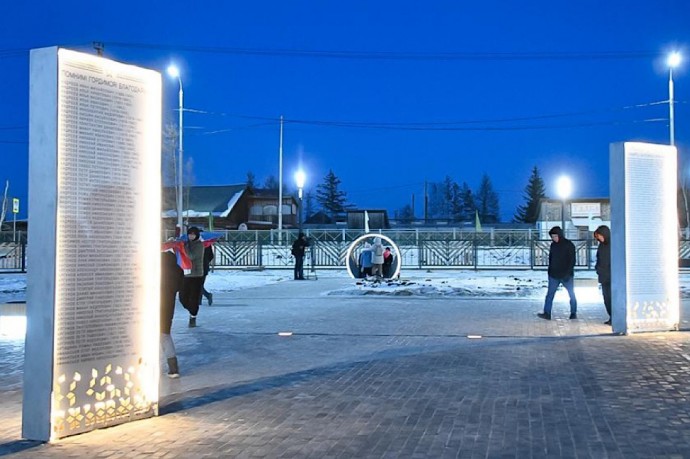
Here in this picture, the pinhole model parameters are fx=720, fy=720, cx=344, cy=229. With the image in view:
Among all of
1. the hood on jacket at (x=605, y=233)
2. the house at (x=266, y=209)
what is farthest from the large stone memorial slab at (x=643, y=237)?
the house at (x=266, y=209)

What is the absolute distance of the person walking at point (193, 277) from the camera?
11320 millimetres

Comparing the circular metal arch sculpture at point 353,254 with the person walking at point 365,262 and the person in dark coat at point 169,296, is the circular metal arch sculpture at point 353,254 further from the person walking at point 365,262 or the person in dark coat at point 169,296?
the person in dark coat at point 169,296

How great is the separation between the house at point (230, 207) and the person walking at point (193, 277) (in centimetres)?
4343

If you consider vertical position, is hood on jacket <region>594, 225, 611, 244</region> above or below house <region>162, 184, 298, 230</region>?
below

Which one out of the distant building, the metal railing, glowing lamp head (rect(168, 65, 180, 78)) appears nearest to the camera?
the metal railing

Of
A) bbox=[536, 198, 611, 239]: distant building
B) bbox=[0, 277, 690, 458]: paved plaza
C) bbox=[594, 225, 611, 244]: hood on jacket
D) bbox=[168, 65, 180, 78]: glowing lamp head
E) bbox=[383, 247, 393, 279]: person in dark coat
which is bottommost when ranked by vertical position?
bbox=[0, 277, 690, 458]: paved plaza

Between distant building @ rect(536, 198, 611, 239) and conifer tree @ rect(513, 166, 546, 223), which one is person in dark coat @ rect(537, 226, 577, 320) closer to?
distant building @ rect(536, 198, 611, 239)

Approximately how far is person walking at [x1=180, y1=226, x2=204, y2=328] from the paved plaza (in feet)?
1.67

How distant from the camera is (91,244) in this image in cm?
586

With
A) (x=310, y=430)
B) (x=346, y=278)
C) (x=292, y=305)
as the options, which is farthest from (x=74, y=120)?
(x=346, y=278)

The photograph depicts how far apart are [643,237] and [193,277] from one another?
7.29m

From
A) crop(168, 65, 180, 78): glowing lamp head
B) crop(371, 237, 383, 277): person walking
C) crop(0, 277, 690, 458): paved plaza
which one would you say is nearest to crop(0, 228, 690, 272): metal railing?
crop(371, 237, 383, 277): person walking

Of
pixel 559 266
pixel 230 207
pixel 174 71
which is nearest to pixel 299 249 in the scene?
pixel 559 266

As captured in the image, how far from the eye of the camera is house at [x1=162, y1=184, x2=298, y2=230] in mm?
59281
